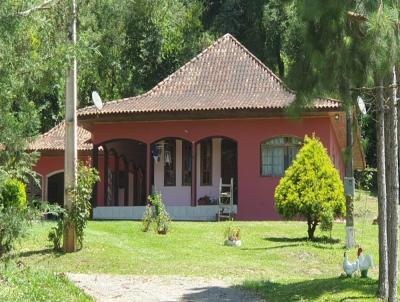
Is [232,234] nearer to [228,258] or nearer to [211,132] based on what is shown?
[228,258]

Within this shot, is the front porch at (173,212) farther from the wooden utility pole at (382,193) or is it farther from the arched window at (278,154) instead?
the wooden utility pole at (382,193)

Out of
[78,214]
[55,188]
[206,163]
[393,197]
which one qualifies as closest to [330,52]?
[393,197]

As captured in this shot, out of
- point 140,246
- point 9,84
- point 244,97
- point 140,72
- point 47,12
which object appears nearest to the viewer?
point 9,84

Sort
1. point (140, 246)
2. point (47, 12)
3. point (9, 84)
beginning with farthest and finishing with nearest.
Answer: point (140, 246) → point (47, 12) → point (9, 84)

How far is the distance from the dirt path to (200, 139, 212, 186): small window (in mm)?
12202

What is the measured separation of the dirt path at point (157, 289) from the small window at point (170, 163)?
1239 centimetres

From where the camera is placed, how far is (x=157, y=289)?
37.6 feet

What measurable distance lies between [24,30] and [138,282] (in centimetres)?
552

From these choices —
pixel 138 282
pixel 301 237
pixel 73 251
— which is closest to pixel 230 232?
pixel 301 237

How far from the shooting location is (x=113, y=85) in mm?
37125

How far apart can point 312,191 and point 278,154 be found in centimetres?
628

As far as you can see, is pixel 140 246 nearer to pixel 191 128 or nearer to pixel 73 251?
pixel 73 251

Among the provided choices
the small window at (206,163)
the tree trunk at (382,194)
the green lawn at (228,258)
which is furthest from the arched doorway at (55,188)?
the tree trunk at (382,194)

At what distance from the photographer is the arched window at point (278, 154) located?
23172mm
